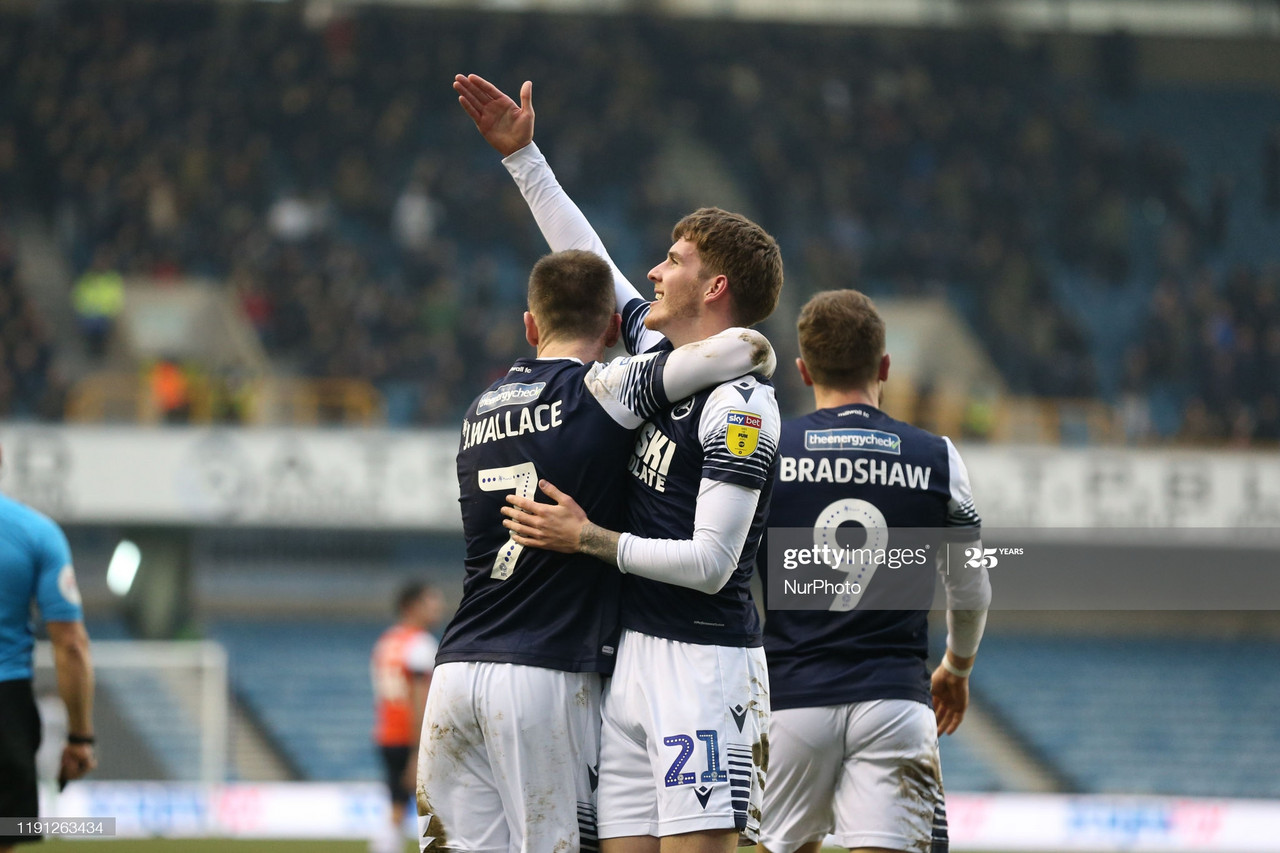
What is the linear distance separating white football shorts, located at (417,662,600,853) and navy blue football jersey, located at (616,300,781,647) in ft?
0.93

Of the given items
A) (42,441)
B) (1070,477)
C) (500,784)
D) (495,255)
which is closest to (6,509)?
(500,784)

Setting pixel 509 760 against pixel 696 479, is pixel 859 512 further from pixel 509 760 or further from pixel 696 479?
pixel 509 760

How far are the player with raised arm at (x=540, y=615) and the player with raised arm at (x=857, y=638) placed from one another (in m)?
0.89

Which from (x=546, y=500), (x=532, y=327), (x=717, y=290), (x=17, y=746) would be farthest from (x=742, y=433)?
(x=17, y=746)

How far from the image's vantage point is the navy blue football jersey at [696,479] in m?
3.90

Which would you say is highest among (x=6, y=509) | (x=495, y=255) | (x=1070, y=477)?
(x=495, y=255)

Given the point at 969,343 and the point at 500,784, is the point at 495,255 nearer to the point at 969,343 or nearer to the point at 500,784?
the point at 969,343

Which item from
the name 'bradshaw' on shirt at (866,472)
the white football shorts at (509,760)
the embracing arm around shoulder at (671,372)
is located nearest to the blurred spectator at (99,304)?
the name 'bradshaw' on shirt at (866,472)

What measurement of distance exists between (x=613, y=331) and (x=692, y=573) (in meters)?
0.92

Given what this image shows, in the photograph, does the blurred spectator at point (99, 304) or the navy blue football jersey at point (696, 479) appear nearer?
the navy blue football jersey at point (696, 479)

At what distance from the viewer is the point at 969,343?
2402cm

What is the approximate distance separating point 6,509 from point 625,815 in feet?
10.8

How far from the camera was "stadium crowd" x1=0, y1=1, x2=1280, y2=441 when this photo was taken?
22.3 meters

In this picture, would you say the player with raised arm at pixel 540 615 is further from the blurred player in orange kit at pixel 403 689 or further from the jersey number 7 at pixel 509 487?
the blurred player in orange kit at pixel 403 689
